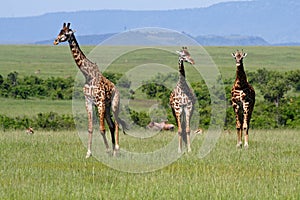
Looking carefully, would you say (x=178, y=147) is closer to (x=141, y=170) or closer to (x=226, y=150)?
(x=226, y=150)

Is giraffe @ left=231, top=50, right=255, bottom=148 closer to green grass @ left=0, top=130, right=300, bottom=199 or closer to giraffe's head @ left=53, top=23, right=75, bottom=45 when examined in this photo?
green grass @ left=0, top=130, right=300, bottom=199

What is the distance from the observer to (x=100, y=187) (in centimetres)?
1057

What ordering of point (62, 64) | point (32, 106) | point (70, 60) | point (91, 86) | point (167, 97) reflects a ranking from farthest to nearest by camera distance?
point (70, 60), point (62, 64), point (32, 106), point (167, 97), point (91, 86)

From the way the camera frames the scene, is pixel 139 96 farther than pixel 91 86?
Yes

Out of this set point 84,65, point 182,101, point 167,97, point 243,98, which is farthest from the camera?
point 167,97

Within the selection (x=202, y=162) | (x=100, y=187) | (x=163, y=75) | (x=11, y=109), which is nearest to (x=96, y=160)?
(x=202, y=162)

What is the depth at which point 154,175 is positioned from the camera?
11.8 meters

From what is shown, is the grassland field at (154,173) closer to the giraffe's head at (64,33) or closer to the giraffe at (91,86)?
the giraffe at (91,86)

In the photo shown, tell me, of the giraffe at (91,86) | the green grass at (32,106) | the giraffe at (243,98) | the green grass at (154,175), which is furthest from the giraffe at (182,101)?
the green grass at (32,106)

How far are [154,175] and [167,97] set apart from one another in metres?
21.0

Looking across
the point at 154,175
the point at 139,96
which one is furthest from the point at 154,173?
the point at 139,96

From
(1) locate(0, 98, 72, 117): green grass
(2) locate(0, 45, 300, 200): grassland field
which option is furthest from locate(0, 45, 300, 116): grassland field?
(2) locate(0, 45, 300, 200): grassland field

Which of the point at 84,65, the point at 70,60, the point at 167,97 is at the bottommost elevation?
the point at 70,60

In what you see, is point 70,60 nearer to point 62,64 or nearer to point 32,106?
point 62,64
